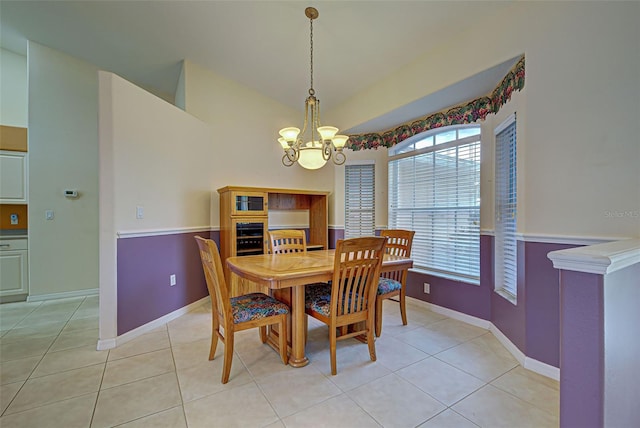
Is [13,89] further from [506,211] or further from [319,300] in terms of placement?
[506,211]

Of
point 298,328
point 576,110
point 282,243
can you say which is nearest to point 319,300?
point 298,328

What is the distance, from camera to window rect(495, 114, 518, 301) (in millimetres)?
2494

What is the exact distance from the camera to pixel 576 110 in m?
1.83

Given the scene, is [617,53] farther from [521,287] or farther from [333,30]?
[333,30]

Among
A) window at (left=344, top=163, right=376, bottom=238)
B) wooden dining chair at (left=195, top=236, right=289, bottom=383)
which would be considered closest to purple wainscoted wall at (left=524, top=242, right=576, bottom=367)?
wooden dining chair at (left=195, top=236, right=289, bottom=383)

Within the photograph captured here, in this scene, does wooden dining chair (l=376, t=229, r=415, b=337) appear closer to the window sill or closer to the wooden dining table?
the wooden dining table

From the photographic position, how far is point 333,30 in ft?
9.18

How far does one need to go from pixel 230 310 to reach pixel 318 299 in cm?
69

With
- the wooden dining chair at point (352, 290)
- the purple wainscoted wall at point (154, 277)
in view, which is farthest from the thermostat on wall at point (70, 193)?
the wooden dining chair at point (352, 290)

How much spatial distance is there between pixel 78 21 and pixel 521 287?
5167 mm

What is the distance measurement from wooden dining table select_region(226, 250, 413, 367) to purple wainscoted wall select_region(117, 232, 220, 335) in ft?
3.46

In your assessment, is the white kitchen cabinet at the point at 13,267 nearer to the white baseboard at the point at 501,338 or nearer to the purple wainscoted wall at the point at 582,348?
the white baseboard at the point at 501,338

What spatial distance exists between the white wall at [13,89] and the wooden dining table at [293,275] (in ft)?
13.6

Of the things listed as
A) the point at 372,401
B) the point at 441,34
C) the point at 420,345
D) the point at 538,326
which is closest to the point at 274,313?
the point at 372,401
